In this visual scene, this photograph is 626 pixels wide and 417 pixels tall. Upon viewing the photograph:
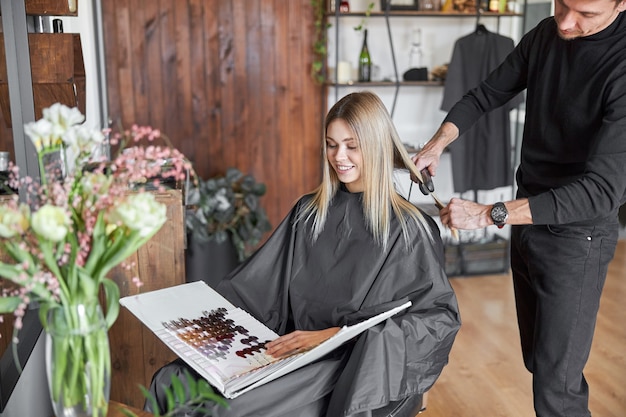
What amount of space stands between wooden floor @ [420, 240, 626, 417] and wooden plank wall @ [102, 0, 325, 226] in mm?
1502

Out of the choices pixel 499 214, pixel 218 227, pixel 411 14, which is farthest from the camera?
pixel 411 14

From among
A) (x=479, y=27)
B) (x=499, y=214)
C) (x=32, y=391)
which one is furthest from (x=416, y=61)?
(x=32, y=391)

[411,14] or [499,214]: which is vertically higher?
[411,14]

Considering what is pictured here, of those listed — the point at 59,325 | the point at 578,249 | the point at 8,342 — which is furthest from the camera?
the point at 578,249

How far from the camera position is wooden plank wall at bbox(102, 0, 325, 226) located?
414cm

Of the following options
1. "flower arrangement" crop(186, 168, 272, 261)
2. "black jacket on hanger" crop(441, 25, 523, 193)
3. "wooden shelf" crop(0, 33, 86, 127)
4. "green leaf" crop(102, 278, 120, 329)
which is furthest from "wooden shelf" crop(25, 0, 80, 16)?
"black jacket on hanger" crop(441, 25, 523, 193)

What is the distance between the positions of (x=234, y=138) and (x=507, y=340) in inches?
81.7

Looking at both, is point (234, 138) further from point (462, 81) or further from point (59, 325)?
point (59, 325)

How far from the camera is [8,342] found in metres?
1.86

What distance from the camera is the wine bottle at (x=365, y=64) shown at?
430 centimetres

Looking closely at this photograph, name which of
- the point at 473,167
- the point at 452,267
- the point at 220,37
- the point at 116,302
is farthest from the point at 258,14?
the point at 116,302

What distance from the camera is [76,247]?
111 cm

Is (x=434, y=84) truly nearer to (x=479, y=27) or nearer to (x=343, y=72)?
(x=479, y=27)

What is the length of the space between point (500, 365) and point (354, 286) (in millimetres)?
1511
